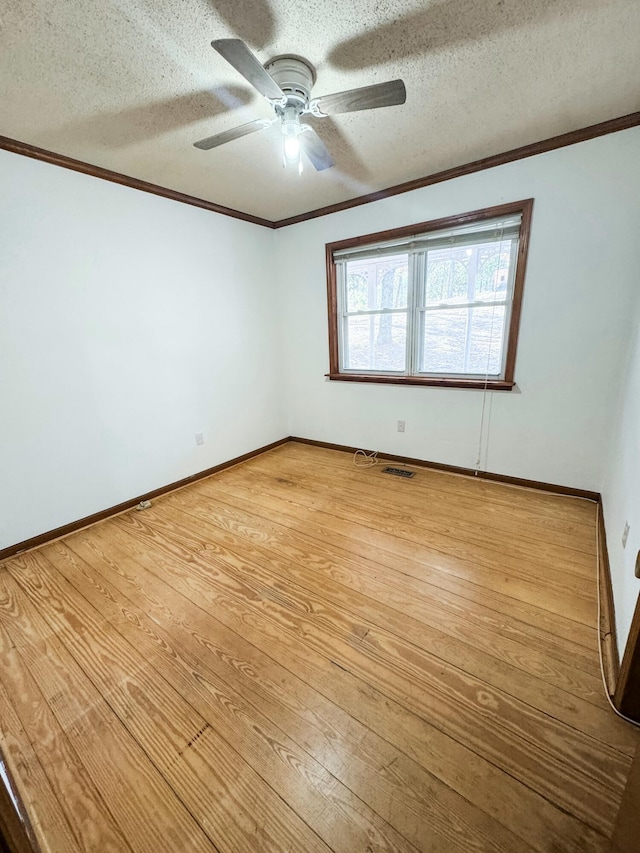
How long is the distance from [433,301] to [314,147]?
61.6 inches

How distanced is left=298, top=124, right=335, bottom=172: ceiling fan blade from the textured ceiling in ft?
0.67

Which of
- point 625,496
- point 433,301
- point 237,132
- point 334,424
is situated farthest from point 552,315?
point 237,132

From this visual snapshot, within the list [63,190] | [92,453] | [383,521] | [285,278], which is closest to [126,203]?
[63,190]

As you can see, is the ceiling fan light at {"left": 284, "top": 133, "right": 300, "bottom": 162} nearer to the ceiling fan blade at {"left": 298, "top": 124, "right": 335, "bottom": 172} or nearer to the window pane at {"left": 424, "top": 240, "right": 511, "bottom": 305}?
the ceiling fan blade at {"left": 298, "top": 124, "right": 335, "bottom": 172}

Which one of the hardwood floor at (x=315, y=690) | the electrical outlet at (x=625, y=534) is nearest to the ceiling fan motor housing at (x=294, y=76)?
the hardwood floor at (x=315, y=690)

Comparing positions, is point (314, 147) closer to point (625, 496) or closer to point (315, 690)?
point (625, 496)

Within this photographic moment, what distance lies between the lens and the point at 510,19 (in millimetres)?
1287

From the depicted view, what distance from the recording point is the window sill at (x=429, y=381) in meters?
2.65

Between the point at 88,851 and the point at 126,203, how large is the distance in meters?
3.26

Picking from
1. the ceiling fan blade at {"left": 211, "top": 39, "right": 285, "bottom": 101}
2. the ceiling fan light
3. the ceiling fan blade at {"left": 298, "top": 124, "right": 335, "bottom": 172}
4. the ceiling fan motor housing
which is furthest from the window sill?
the ceiling fan blade at {"left": 211, "top": 39, "right": 285, "bottom": 101}

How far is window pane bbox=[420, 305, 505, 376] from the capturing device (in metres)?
2.66

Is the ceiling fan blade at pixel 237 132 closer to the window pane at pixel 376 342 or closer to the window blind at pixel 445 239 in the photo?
the window blind at pixel 445 239

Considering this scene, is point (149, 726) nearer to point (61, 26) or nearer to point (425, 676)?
point (425, 676)

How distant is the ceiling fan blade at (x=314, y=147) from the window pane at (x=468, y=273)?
129 cm
